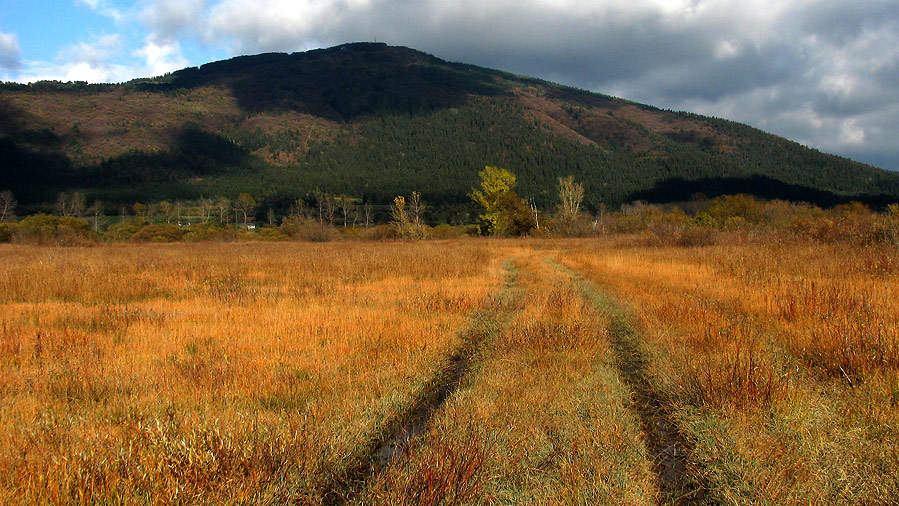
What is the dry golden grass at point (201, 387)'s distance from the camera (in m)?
2.72

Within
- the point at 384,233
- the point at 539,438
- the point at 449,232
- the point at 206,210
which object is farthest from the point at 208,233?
the point at 539,438

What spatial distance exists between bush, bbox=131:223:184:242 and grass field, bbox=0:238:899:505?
53345 mm

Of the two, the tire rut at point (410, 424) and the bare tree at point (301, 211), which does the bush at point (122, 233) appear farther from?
the tire rut at point (410, 424)

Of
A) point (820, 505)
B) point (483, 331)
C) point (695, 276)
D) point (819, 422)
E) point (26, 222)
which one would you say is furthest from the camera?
point (26, 222)

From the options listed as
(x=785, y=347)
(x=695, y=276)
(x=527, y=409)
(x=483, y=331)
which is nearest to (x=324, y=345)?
(x=483, y=331)

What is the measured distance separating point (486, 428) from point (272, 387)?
2.19 meters

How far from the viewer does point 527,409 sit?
13.0 ft

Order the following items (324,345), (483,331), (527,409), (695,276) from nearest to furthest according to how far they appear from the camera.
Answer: (527,409) < (324,345) < (483,331) < (695,276)

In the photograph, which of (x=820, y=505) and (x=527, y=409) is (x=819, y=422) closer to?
(x=820, y=505)

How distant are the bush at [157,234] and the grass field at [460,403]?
5334cm

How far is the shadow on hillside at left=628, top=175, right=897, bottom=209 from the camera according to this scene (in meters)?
136

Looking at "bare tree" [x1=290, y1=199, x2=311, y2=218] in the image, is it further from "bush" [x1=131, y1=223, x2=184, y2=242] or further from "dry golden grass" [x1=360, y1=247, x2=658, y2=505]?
"dry golden grass" [x1=360, y1=247, x2=658, y2=505]

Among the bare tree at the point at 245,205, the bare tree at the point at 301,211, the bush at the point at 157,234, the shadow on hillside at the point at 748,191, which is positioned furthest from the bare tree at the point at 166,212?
the shadow on hillside at the point at 748,191

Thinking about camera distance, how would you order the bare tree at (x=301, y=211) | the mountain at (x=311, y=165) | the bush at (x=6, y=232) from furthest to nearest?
the mountain at (x=311, y=165) → the bare tree at (x=301, y=211) → the bush at (x=6, y=232)
